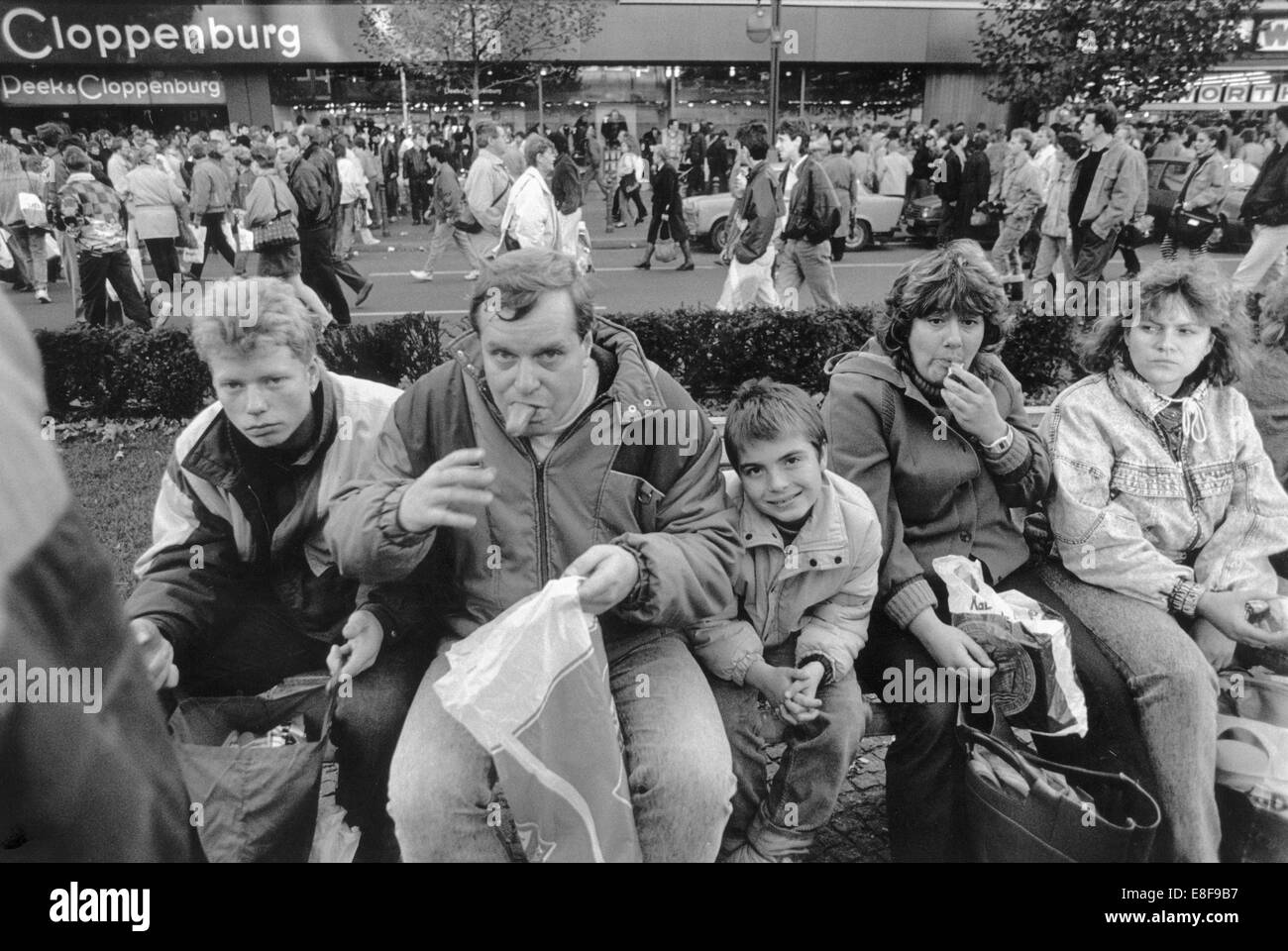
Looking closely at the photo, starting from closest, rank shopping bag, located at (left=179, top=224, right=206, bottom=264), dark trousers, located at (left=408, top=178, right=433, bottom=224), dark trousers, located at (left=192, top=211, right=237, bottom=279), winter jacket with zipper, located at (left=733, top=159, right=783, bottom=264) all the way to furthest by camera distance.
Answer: winter jacket with zipper, located at (left=733, top=159, right=783, bottom=264) < dark trousers, located at (left=192, top=211, right=237, bottom=279) < shopping bag, located at (left=179, top=224, right=206, bottom=264) < dark trousers, located at (left=408, top=178, right=433, bottom=224)

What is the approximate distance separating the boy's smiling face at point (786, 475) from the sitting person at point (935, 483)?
0.75ft

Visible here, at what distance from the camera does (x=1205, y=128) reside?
51.7 ft

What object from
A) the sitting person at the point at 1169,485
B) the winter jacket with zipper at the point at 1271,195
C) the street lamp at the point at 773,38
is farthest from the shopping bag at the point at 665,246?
the sitting person at the point at 1169,485

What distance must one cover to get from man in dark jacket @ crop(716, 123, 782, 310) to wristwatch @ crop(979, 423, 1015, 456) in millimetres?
5129

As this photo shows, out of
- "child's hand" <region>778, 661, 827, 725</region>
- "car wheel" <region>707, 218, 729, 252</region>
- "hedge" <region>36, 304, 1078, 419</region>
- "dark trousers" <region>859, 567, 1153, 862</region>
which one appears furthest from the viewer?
"car wheel" <region>707, 218, 729, 252</region>

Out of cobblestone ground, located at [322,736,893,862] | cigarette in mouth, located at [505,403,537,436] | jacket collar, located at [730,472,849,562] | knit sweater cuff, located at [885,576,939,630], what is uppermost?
cigarette in mouth, located at [505,403,537,436]

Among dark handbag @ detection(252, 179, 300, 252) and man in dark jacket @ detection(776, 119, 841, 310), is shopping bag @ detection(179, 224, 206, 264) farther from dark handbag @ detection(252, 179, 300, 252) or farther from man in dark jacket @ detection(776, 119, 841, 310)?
man in dark jacket @ detection(776, 119, 841, 310)

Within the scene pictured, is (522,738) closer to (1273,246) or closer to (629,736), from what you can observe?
(629,736)

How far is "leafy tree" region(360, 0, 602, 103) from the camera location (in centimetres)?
1565

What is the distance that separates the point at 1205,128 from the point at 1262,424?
632 inches

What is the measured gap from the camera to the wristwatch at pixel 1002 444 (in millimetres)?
2330

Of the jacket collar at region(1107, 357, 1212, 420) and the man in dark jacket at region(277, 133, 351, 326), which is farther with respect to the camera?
the man in dark jacket at region(277, 133, 351, 326)

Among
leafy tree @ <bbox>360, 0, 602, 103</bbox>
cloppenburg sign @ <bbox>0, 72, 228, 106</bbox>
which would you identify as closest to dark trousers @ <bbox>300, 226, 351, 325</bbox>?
cloppenburg sign @ <bbox>0, 72, 228, 106</bbox>

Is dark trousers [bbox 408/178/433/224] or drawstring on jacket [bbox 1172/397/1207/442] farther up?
dark trousers [bbox 408/178/433/224]
